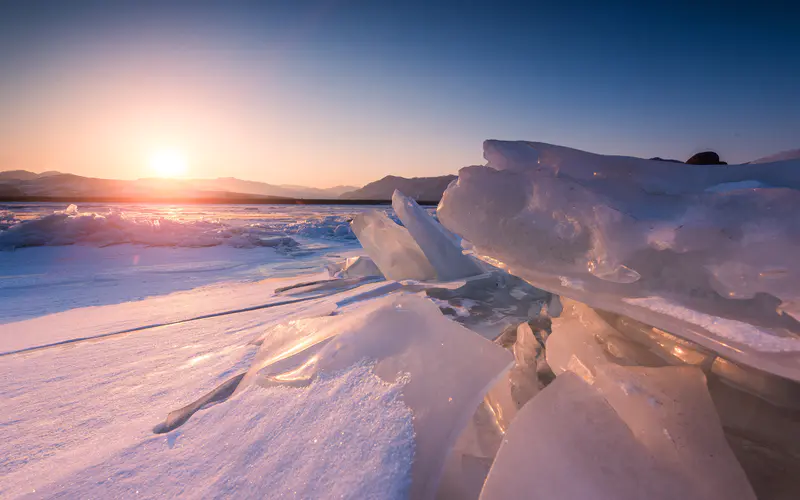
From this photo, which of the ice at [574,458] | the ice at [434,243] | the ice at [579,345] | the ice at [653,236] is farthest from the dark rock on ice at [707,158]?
the ice at [434,243]

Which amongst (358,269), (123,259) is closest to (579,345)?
(358,269)

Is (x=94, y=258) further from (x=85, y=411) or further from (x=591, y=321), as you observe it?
(x=591, y=321)

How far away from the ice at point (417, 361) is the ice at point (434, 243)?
1573mm

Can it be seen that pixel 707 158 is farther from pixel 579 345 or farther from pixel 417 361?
pixel 417 361

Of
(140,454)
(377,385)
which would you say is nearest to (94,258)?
(140,454)

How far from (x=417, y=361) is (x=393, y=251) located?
7.65 feet

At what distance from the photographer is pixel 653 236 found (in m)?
0.76

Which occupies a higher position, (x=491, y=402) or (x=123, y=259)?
(x=491, y=402)

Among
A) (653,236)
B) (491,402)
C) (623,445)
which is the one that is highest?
(653,236)

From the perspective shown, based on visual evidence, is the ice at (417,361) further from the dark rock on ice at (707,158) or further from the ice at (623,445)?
the dark rock on ice at (707,158)

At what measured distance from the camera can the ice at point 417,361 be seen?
778mm

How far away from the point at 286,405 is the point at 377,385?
0.26 meters

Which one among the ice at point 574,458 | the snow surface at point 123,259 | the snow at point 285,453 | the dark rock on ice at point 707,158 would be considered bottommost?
the snow surface at point 123,259

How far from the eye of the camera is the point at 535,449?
27.7 inches
